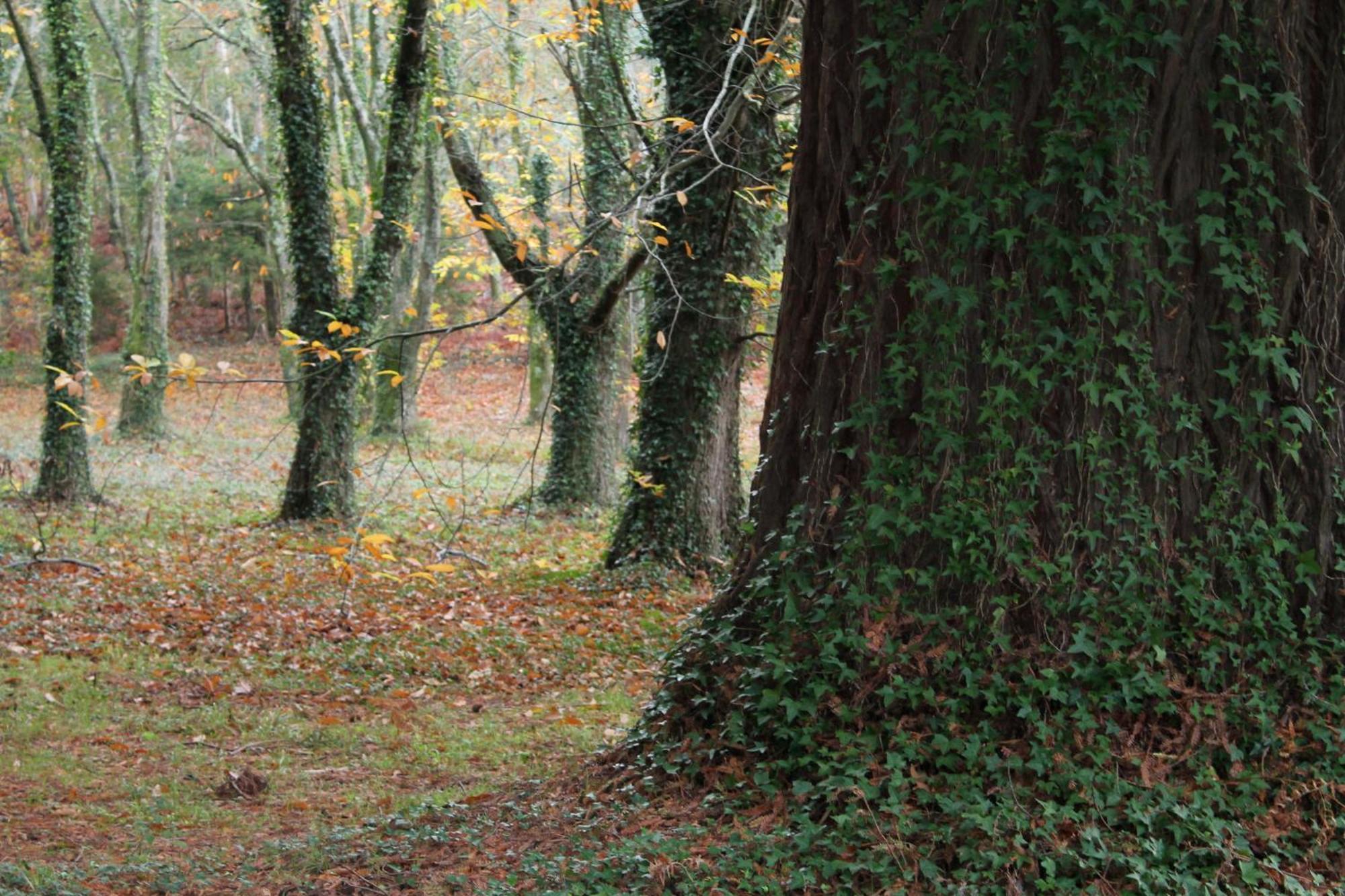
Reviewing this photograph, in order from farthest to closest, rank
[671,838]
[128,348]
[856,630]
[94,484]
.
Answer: [128,348]
[94,484]
[856,630]
[671,838]

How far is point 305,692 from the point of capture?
8.56 m

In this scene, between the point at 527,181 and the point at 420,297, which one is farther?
the point at 420,297

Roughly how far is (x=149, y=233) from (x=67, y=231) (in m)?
11.1

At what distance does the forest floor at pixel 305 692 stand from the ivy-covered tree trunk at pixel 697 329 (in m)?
0.73

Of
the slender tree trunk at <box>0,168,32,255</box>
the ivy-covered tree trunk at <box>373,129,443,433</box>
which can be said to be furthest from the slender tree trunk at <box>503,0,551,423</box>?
the slender tree trunk at <box>0,168,32,255</box>

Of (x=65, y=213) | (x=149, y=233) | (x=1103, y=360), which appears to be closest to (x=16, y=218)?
(x=149, y=233)

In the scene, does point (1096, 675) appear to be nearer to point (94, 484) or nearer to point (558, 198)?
point (94, 484)

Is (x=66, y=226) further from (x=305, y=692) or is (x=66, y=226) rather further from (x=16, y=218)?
(x=16, y=218)

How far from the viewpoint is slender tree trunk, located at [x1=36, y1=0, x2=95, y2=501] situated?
47.4ft

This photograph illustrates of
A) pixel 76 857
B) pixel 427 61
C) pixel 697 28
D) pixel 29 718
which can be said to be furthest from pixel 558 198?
pixel 76 857

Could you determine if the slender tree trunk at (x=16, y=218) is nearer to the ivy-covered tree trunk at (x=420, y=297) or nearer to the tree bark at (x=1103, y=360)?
the ivy-covered tree trunk at (x=420, y=297)

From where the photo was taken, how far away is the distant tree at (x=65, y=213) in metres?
14.5

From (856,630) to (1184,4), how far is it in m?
2.58

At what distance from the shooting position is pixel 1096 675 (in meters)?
4.24
